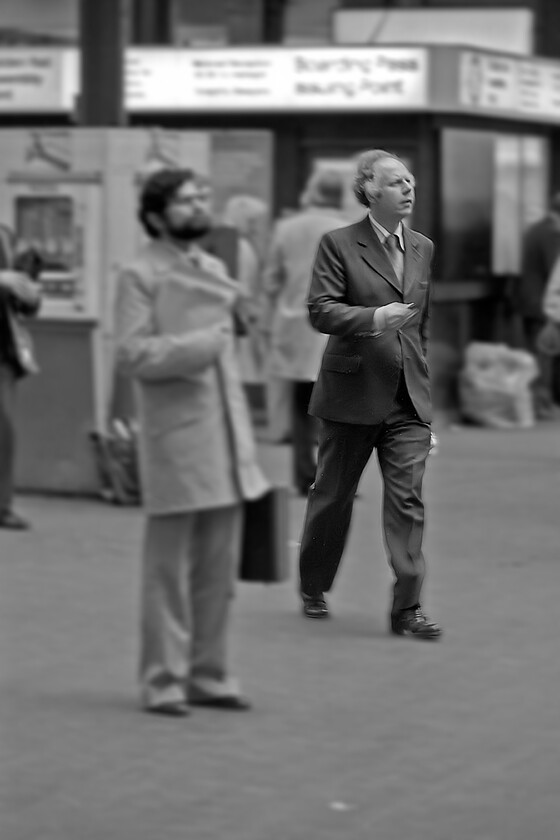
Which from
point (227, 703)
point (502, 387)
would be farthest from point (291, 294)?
point (227, 703)

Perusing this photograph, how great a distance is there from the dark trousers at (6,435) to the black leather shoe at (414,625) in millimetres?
10270

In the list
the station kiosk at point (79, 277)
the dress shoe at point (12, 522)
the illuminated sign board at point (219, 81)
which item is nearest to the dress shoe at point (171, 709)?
the dress shoe at point (12, 522)

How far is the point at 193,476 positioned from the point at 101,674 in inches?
158

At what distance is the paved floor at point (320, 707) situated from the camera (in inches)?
339

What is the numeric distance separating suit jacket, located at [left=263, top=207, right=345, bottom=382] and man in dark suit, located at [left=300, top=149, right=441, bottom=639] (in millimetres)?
331

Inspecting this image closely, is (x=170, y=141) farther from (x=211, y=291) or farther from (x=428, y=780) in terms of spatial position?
(x=211, y=291)

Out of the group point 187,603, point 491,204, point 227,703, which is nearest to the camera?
point 187,603

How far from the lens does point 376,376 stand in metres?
0.87

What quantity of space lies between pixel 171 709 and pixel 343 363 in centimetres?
935

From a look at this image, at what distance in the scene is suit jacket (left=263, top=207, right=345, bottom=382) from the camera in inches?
51.2

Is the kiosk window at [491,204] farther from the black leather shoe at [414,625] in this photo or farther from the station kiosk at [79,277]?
the black leather shoe at [414,625]

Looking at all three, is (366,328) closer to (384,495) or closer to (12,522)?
(384,495)

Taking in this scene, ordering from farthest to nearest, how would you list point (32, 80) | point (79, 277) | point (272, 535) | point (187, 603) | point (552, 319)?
1. point (32, 80)
2. point (79, 277)
3. point (187, 603)
4. point (272, 535)
5. point (552, 319)

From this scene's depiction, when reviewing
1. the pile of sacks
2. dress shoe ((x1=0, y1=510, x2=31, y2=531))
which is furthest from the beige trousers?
the pile of sacks
